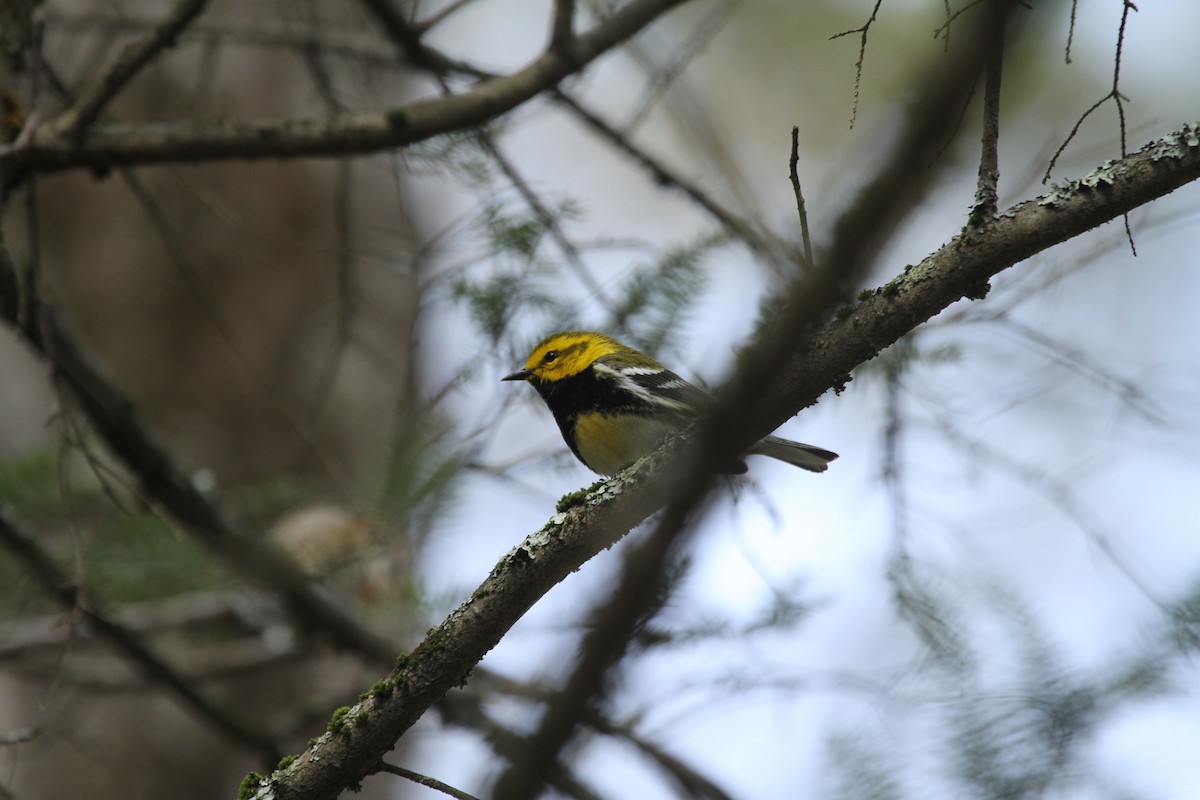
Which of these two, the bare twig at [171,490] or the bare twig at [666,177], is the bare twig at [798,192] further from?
the bare twig at [171,490]

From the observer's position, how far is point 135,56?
2.82 metres

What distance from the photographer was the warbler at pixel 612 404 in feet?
10.8

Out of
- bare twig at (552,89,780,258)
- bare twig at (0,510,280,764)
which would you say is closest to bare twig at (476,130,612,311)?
bare twig at (552,89,780,258)

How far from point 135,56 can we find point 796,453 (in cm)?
221

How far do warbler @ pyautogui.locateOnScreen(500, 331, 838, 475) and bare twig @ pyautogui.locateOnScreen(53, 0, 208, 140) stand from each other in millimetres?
1440

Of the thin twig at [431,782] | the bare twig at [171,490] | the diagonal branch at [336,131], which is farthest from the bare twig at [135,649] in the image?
the thin twig at [431,782]

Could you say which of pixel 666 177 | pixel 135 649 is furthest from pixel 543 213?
pixel 135 649

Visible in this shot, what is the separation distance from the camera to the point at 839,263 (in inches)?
42.8

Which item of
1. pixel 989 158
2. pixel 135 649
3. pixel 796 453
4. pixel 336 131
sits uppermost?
pixel 796 453

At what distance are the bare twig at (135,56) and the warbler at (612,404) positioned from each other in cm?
144

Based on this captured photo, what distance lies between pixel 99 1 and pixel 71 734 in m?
3.46

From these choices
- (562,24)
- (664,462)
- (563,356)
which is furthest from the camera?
(563,356)

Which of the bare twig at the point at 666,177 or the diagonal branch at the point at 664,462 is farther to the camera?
the bare twig at the point at 666,177

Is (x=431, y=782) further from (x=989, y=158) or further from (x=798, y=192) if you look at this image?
(x=989, y=158)
